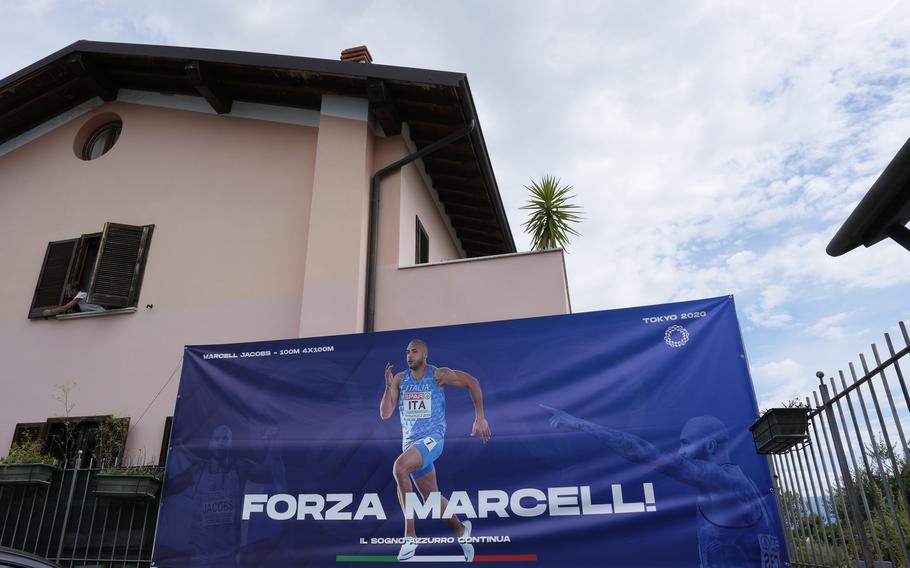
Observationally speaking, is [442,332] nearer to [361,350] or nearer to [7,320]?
[361,350]

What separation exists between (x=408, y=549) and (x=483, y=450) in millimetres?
903

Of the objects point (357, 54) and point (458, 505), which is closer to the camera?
point (458, 505)

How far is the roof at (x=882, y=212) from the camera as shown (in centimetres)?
172

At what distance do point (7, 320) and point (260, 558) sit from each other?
5.28 m

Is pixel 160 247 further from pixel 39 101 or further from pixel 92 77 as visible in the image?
pixel 39 101

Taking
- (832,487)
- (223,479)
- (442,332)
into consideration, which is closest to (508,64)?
(442,332)

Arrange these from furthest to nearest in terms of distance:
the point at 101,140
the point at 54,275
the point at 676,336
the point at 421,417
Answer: the point at 101,140 → the point at 54,275 → the point at 421,417 → the point at 676,336

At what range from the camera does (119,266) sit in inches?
307

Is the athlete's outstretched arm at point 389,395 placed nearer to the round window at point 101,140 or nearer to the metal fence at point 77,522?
the metal fence at point 77,522

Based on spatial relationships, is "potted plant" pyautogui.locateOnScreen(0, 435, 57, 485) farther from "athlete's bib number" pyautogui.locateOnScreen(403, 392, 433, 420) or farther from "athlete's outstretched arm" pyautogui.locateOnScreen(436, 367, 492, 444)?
"athlete's outstretched arm" pyautogui.locateOnScreen(436, 367, 492, 444)

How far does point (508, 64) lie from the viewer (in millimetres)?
8883

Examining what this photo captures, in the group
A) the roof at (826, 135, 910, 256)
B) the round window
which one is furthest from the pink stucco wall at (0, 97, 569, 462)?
the roof at (826, 135, 910, 256)

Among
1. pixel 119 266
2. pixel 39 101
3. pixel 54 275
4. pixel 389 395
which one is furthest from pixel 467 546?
pixel 39 101

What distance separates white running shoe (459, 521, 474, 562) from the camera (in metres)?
4.71
